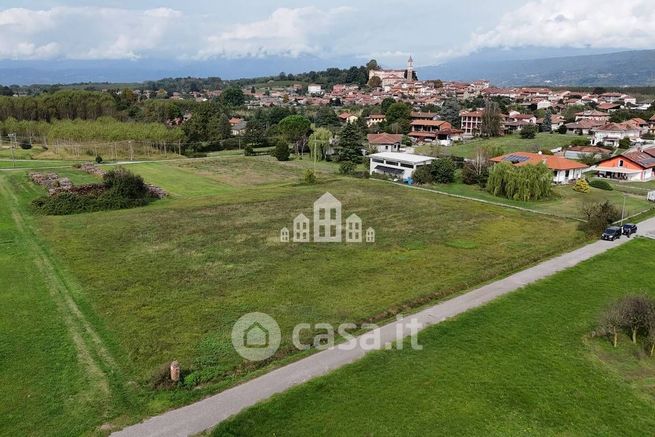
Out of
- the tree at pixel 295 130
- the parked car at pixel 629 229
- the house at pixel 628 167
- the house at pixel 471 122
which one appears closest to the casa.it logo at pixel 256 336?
the parked car at pixel 629 229

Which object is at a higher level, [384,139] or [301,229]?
[384,139]

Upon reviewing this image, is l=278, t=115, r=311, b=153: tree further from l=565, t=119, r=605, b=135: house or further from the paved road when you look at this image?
the paved road

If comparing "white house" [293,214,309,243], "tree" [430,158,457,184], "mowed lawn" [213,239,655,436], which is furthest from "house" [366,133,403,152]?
"mowed lawn" [213,239,655,436]

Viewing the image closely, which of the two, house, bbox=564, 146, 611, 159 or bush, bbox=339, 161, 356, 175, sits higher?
house, bbox=564, 146, 611, 159

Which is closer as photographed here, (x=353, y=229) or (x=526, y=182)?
(x=353, y=229)

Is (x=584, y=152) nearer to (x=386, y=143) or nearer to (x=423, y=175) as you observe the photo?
(x=386, y=143)

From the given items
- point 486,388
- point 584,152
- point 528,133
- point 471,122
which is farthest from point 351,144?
point 486,388
